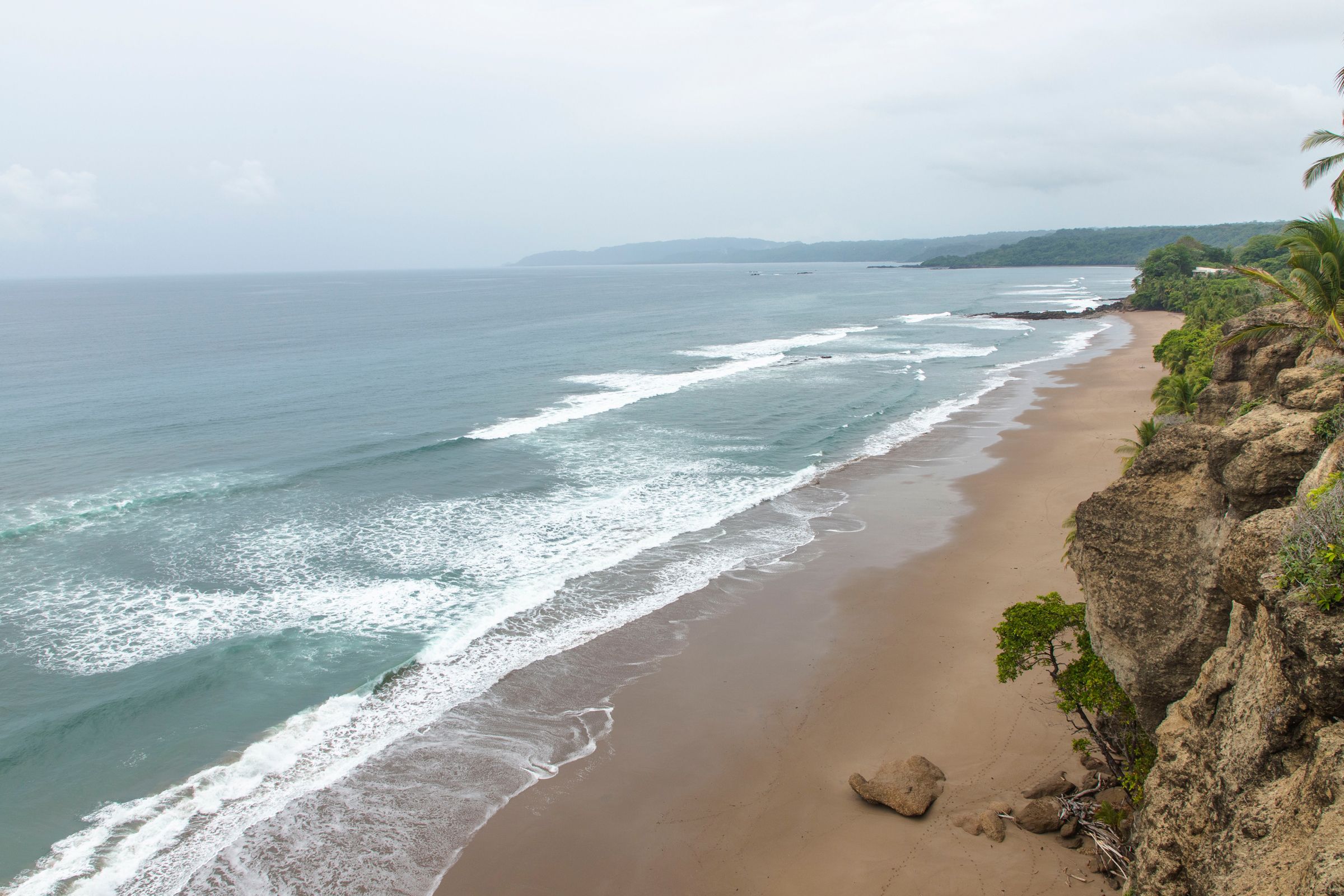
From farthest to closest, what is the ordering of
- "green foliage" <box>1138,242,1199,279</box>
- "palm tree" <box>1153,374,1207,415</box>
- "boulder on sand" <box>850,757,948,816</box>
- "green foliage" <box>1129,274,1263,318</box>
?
"green foliage" <box>1138,242,1199,279</box> → "green foliage" <box>1129,274,1263,318</box> → "palm tree" <box>1153,374,1207,415</box> → "boulder on sand" <box>850,757,948,816</box>

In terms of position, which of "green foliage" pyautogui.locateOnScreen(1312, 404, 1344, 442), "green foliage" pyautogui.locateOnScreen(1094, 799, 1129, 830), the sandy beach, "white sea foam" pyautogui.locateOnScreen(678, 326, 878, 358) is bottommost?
the sandy beach

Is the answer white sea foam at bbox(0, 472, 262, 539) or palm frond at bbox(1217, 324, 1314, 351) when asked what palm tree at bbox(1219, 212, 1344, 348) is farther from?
white sea foam at bbox(0, 472, 262, 539)

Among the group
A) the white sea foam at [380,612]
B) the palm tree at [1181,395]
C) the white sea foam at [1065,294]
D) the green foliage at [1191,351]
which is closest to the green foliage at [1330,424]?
the white sea foam at [380,612]

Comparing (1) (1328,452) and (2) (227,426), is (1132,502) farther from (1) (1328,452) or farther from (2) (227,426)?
(2) (227,426)

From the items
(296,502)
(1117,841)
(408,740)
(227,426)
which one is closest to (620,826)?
(408,740)

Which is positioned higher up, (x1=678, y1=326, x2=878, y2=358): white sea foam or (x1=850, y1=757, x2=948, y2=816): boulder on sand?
(x1=678, y1=326, x2=878, y2=358): white sea foam

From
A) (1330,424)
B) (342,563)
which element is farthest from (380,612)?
(1330,424)

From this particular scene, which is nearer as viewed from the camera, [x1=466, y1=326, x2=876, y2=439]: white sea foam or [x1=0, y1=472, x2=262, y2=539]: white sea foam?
[x1=0, y1=472, x2=262, y2=539]: white sea foam

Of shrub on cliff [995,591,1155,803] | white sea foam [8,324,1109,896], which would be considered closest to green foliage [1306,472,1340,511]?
shrub on cliff [995,591,1155,803]
